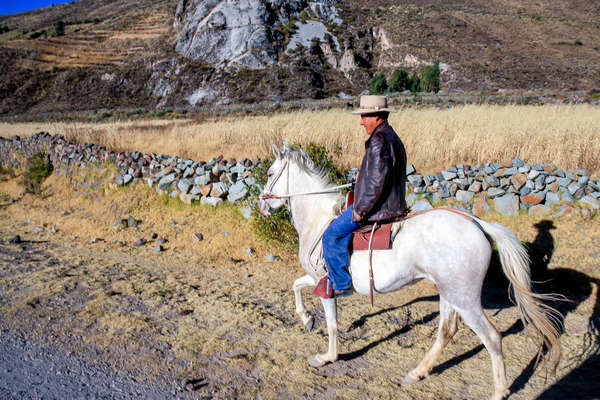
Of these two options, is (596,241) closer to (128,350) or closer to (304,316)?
(304,316)

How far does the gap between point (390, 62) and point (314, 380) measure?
2431 inches

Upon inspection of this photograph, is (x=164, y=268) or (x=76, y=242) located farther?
(x=76, y=242)

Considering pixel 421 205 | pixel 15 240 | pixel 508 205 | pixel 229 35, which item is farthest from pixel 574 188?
pixel 229 35

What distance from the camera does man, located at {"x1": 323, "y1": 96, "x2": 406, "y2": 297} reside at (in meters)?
3.58

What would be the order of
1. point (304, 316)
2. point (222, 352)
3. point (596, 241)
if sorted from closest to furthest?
point (222, 352) → point (304, 316) → point (596, 241)

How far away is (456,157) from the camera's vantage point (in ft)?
29.6

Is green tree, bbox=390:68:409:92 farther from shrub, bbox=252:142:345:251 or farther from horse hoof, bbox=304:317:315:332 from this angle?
horse hoof, bbox=304:317:315:332

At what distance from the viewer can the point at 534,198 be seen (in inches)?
282

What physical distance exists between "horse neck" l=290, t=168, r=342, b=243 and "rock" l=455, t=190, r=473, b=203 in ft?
14.5

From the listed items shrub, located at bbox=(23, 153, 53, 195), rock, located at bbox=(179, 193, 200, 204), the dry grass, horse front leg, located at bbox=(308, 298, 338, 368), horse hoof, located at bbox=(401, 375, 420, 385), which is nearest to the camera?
horse hoof, located at bbox=(401, 375, 420, 385)

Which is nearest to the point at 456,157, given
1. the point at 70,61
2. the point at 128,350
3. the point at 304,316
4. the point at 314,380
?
the point at 304,316

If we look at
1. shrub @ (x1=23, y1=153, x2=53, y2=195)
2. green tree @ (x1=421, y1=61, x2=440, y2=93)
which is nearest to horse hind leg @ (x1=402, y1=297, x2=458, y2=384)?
shrub @ (x1=23, y1=153, x2=53, y2=195)

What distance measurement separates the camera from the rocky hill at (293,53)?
51.1 metres

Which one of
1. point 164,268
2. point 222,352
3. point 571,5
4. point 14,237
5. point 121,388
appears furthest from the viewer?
point 571,5
